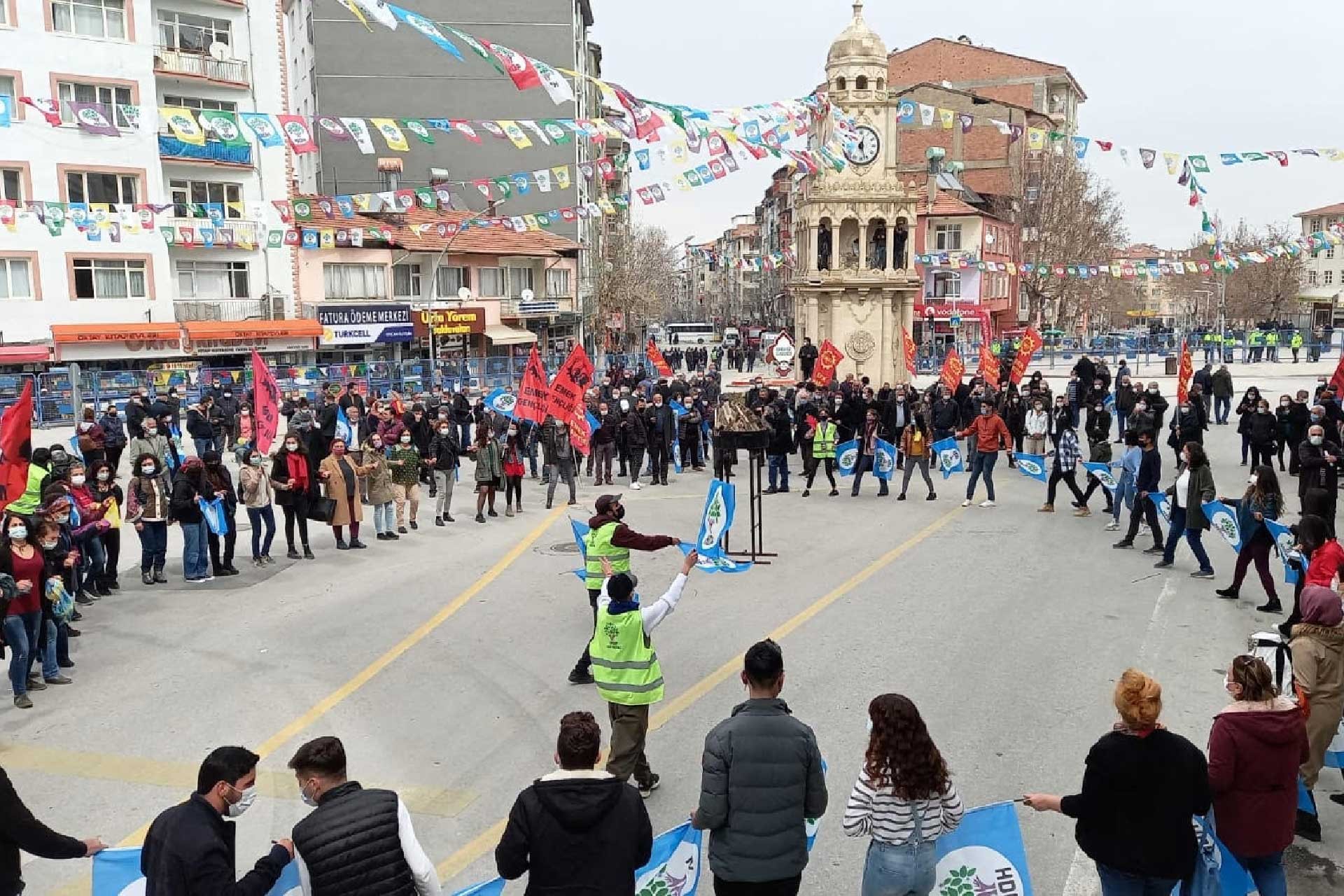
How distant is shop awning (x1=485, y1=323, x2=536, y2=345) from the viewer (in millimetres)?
50469

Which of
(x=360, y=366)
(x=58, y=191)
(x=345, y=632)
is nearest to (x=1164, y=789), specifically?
(x=345, y=632)

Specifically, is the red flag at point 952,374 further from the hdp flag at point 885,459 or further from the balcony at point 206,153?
the balcony at point 206,153

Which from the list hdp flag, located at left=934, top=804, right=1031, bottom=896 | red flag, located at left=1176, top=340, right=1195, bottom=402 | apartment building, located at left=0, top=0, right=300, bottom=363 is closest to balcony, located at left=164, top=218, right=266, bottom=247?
apartment building, located at left=0, top=0, right=300, bottom=363

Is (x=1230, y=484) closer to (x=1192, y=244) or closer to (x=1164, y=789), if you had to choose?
(x=1164, y=789)

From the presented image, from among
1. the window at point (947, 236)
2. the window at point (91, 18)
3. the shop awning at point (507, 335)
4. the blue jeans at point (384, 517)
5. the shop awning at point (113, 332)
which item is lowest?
the blue jeans at point (384, 517)

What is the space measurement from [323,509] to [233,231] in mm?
29234

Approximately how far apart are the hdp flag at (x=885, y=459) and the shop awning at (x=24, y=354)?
95.6ft

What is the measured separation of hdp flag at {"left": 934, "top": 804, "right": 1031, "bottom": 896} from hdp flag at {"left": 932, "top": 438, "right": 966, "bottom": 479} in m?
15.0

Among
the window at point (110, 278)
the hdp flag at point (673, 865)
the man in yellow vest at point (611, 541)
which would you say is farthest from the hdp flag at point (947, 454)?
the window at point (110, 278)

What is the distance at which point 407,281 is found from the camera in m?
49.0

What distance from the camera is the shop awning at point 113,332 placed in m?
36.3

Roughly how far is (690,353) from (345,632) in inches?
1756

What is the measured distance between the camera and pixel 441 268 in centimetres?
4931

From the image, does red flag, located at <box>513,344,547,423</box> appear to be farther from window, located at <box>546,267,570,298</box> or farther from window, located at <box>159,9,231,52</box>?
window, located at <box>546,267,570,298</box>
